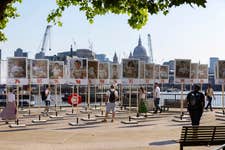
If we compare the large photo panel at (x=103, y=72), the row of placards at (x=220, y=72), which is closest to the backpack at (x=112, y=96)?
the large photo panel at (x=103, y=72)

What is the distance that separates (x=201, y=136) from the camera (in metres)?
14.3

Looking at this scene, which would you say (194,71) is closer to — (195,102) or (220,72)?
(220,72)

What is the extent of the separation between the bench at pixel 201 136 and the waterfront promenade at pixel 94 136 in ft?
3.84

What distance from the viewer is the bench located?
551 inches

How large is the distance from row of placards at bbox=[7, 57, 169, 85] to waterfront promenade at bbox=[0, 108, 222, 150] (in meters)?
2.76

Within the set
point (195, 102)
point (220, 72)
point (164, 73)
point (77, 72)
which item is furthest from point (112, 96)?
point (164, 73)

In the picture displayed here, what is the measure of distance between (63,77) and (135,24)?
25.3m

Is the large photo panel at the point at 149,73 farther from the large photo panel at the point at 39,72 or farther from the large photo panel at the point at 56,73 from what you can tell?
the large photo panel at the point at 39,72

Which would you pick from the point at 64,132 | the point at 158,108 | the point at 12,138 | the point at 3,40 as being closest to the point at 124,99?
the point at 158,108

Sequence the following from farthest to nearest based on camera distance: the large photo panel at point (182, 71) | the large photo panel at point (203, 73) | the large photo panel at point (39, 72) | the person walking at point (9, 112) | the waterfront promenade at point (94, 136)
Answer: the large photo panel at point (203, 73), the large photo panel at point (39, 72), the large photo panel at point (182, 71), the person walking at point (9, 112), the waterfront promenade at point (94, 136)

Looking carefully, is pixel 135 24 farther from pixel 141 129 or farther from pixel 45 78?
pixel 45 78

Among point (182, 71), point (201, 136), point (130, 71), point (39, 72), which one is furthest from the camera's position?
point (39, 72)

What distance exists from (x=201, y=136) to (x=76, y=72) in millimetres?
15878

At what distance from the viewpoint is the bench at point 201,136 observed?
14.0 m
